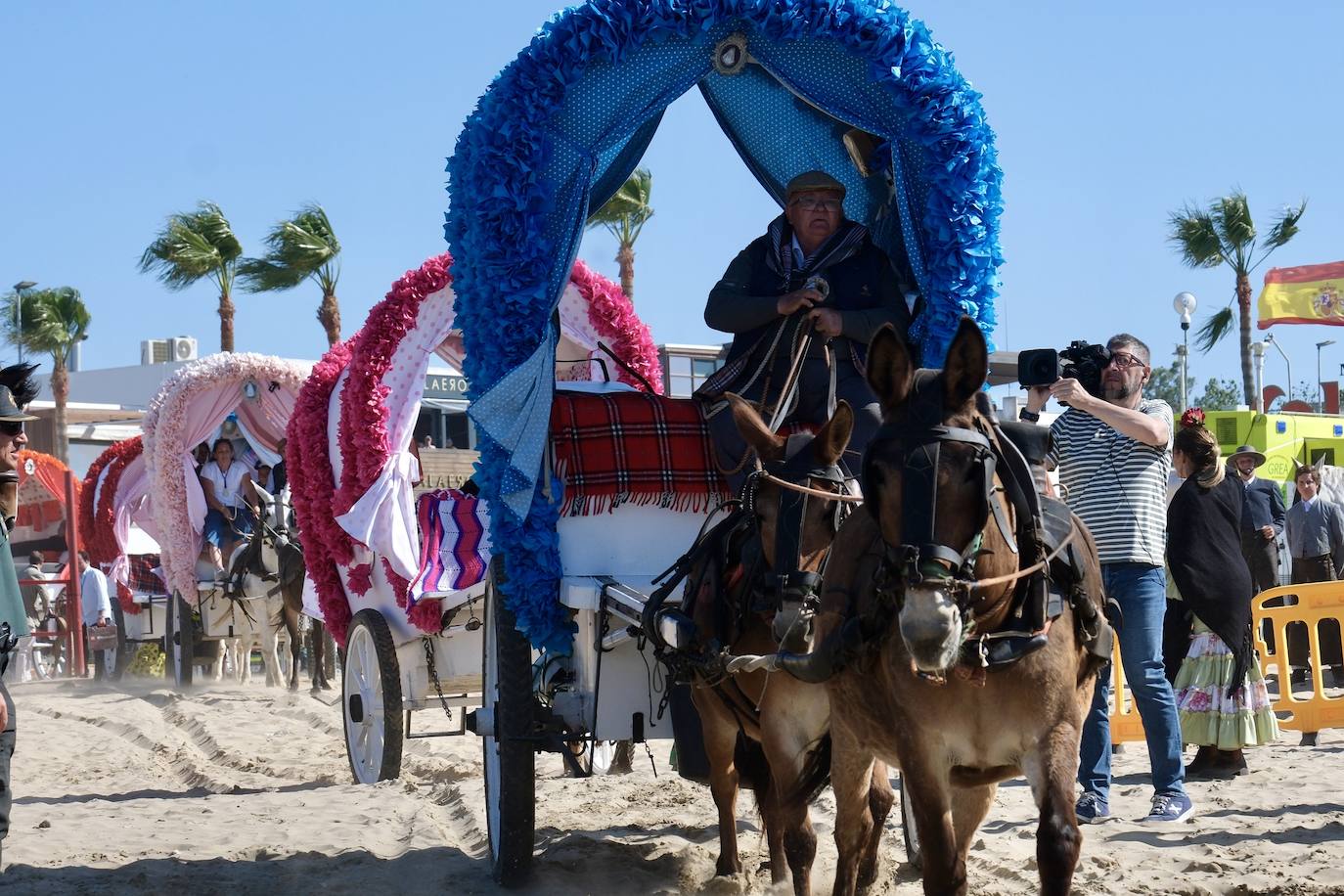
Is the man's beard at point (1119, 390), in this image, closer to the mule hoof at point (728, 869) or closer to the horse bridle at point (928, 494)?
the mule hoof at point (728, 869)

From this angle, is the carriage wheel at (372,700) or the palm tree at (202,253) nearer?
the carriage wheel at (372,700)

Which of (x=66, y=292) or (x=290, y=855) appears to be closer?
(x=290, y=855)

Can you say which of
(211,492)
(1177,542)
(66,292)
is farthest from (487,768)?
(66,292)

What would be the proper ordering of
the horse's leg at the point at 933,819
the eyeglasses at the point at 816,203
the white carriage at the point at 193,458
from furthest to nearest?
the white carriage at the point at 193,458 < the eyeglasses at the point at 816,203 < the horse's leg at the point at 933,819

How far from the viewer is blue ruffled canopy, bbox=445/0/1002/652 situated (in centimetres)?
599

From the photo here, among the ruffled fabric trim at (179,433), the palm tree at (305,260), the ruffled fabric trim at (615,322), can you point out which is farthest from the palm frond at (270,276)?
the ruffled fabric trim at (615,322)

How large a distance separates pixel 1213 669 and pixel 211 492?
1184cm

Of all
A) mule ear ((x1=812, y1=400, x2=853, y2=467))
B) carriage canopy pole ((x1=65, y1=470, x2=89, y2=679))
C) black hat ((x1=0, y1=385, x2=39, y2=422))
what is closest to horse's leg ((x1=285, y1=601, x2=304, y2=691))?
carriage canopy pole ((x1=65, y1=470, x2=89, y2=679))

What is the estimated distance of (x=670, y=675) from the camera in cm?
Answer: 589

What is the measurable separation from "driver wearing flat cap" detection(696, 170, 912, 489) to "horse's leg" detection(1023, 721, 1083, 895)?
6.94 ft

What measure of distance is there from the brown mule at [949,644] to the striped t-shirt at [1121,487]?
2.37 metres

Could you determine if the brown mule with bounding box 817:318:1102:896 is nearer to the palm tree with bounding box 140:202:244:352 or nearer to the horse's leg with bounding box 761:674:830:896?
the horse's leg with bounding box 761:674:830:896

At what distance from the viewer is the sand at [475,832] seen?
20.3ft

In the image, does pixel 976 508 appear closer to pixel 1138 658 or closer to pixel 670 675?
pixel 670 675
